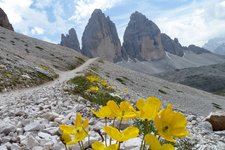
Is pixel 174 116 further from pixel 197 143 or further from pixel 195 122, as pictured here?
pixel 195 122

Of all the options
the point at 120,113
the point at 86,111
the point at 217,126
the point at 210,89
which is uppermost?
the point at 120,113

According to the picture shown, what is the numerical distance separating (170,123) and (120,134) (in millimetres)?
399

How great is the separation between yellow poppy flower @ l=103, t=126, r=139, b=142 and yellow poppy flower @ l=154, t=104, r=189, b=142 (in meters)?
0.19

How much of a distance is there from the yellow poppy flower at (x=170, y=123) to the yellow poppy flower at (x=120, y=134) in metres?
0.19

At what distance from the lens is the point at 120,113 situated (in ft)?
9.87

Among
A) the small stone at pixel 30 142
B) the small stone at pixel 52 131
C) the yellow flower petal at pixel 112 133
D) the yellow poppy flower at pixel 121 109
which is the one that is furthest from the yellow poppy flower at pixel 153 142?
the small stone at pixel 52 131

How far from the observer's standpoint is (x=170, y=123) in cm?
258

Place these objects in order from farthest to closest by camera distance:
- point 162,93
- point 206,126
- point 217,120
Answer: point 162,93 → point 217,120 → point 206,126

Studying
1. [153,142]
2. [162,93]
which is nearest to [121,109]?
[153,142]

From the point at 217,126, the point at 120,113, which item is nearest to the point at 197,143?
the point at 217,126

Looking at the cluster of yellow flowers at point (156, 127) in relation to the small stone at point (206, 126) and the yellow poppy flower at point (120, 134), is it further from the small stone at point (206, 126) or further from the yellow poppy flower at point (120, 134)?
the small stone at point (206, 126)

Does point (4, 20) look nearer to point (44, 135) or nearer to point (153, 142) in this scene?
point (44, 135)

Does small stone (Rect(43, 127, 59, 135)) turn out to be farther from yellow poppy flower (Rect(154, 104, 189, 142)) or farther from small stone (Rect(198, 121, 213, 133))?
small stone (Rect(198, 121, 213, 133))

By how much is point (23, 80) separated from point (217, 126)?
22.2 meters
